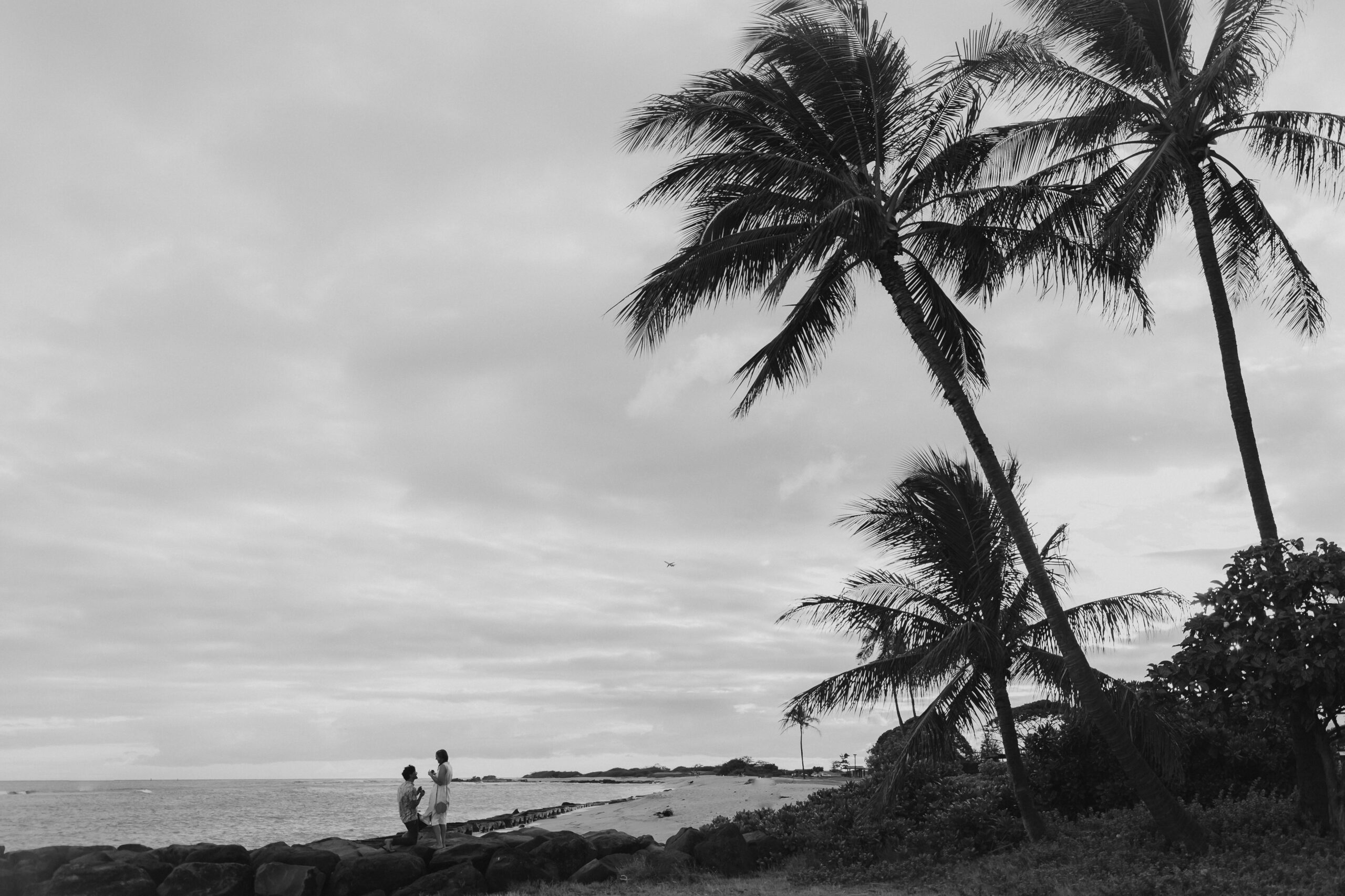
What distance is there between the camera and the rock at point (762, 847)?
1673 cm

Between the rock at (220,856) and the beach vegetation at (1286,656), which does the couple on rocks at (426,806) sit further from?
the beach vegetation at (1286,656)

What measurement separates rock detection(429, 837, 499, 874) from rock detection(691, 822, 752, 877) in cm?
334

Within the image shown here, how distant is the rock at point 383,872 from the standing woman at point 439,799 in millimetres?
1145

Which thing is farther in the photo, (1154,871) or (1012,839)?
(1012,839)

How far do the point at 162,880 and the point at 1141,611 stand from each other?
51.2 ft

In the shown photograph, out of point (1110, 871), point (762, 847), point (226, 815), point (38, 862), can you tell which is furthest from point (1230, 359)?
point (226, 815)

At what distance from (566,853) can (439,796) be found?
250 centimetres

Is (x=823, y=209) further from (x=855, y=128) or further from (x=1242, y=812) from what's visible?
(x=1242, y=812)

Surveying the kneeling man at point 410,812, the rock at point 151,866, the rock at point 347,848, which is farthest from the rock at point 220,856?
the kneeling man at point 410,812

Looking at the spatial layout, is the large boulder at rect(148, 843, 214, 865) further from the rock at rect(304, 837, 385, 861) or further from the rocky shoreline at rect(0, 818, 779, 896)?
the rock at rect(304, 837, 385, 861)

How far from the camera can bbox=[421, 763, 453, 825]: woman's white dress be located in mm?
17016

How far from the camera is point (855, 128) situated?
1536 centimetres

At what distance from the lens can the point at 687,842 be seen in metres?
16.7

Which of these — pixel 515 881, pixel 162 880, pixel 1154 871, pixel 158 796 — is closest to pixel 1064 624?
pixel 1154 871
